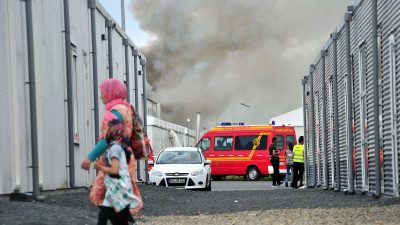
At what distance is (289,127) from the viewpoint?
137 feet

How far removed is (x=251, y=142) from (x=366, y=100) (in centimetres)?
2467

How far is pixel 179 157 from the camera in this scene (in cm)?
2819

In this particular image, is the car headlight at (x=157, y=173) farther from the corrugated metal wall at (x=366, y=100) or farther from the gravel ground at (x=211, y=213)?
the gravel ground at (x=211, y=213)

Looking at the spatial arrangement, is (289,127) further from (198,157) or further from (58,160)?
(58,160)

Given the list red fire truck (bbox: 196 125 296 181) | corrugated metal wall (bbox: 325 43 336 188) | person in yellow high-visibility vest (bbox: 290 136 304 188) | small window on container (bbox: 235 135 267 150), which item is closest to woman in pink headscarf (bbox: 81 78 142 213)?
corrugated metal wall (bbox: 325 43 336 188)

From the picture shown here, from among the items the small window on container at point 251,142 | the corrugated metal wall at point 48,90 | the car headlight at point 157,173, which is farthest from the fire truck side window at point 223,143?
the corrugated metal wall at point 48,90

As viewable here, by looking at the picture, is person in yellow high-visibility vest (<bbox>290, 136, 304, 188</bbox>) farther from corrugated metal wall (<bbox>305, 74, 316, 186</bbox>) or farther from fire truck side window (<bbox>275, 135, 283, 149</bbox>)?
fire truck side window (<bbox>275, 135, 283, 149</bbox>)

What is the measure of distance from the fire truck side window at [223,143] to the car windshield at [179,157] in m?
13.1

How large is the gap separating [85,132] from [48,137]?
12.7ft

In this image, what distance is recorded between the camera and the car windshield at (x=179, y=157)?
2789 centimetres

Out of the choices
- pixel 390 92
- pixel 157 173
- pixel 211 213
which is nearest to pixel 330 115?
pixel 157 173

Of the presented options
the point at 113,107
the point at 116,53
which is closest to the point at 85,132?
the point at 116,53

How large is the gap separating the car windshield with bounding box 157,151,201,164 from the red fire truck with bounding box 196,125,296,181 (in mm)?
12551

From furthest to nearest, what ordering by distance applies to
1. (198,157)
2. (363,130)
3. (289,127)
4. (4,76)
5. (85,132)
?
1. (289,127)
2. (198,157)
3. (85,132)
4. (363,130)
5. (4,76)
